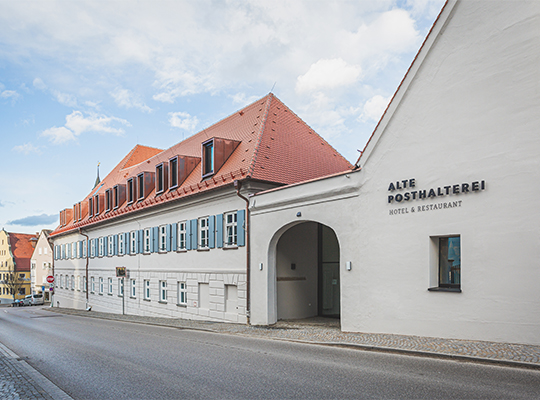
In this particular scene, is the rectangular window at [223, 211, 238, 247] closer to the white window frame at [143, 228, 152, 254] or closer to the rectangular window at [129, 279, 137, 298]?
the white window frame at [143, 228, 152, 254]

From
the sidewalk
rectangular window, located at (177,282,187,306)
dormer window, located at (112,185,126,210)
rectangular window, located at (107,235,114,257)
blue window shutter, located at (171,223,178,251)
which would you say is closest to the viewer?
the sidewalk

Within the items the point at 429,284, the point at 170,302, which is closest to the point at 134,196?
the point at 170,302

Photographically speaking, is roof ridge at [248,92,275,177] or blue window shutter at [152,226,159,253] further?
blue window shutter at [152,226,159,253]

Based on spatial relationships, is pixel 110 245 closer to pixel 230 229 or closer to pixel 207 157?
pixel 207 157

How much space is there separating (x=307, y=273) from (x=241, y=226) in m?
3.33

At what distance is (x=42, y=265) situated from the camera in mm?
71688

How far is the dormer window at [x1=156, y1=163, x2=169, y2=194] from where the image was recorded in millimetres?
26441

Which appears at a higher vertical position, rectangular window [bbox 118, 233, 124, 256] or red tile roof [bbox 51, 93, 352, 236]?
red tile roof [bbox 51, 93, 352, 236]

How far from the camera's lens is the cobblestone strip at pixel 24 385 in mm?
7447

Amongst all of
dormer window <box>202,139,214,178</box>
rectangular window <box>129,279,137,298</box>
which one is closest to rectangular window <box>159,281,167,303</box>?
rectangular window <box>129,279,137,298</box>

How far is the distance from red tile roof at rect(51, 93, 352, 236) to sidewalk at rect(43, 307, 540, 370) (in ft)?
19.7

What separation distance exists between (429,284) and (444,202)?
2.09 metres

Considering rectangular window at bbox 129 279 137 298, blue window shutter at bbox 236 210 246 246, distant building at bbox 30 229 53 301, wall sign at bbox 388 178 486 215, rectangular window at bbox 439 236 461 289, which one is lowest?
distant building at bbox 30 229 53 301

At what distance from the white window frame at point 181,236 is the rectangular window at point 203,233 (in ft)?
5.50
